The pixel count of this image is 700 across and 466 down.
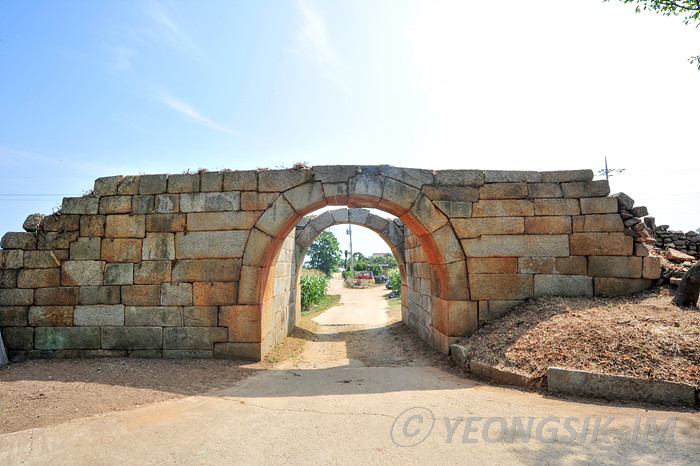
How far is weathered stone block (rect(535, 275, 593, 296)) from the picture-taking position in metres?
6.02

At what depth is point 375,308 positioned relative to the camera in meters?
16.1

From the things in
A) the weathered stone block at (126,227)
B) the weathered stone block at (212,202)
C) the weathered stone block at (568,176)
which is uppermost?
the weathered stone block at (568,176)

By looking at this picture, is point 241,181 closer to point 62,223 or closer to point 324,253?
point 62,223

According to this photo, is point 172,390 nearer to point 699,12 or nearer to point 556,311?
point 556,311

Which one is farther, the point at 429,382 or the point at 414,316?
the point at 414,316

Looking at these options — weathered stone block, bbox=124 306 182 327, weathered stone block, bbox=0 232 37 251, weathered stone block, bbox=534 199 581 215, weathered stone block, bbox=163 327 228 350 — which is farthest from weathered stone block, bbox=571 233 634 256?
weathered stone block, bbox=0 232 37 251

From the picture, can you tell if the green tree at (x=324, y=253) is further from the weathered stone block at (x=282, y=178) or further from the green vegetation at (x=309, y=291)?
the weathered stone block at (x=282, y=178)

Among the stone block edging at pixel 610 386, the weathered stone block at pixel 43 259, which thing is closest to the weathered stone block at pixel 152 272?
the weathered stone block at pixel 43 259

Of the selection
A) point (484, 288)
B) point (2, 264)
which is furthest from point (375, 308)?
point (2, 264)

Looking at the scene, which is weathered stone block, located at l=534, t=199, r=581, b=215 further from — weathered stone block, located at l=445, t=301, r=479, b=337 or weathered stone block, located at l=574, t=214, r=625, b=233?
weathered stone block, located at l=445, t=301, r=479, b=337

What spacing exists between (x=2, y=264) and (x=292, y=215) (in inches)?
206

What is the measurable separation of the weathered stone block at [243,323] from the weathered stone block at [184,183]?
2244 mm

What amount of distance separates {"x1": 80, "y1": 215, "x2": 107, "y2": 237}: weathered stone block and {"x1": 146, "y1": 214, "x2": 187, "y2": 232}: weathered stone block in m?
0.84

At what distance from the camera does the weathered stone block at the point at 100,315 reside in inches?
233
